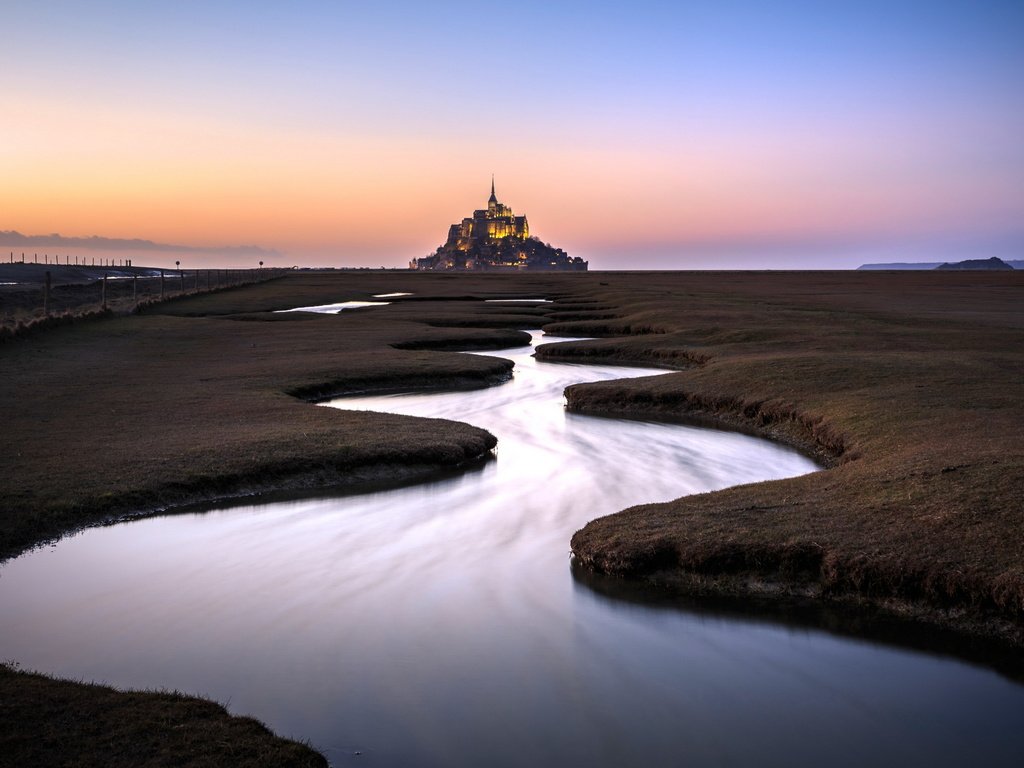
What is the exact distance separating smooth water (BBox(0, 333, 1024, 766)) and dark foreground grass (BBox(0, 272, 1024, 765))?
1.10 m

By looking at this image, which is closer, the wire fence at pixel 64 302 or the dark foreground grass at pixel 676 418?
the dark foreground grass at pixel 676 418

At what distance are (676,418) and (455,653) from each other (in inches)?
688

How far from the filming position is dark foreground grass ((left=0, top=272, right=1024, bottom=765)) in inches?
502

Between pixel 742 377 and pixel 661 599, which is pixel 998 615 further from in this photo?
A: pixel 742 377

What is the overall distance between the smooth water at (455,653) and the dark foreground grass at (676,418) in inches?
43.3

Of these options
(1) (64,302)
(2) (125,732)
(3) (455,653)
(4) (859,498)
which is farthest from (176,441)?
(1) (64,302)

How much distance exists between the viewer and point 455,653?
11.3 m

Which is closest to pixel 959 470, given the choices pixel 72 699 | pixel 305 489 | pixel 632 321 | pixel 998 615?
pixel 998 615

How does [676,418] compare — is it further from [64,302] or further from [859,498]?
[64,302]

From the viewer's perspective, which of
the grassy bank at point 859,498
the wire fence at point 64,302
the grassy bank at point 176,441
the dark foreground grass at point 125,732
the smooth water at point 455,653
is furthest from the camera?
the wire fence at point 64,302

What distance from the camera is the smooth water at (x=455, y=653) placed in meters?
9.33

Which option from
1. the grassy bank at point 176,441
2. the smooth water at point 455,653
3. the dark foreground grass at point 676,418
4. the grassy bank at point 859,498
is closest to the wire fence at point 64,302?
the grassy bank at point 176,441

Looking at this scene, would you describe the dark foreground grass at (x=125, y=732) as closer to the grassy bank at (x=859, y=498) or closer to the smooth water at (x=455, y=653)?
the smooth water at (x=455, y=653)

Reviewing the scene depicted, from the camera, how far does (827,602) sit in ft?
40.8
